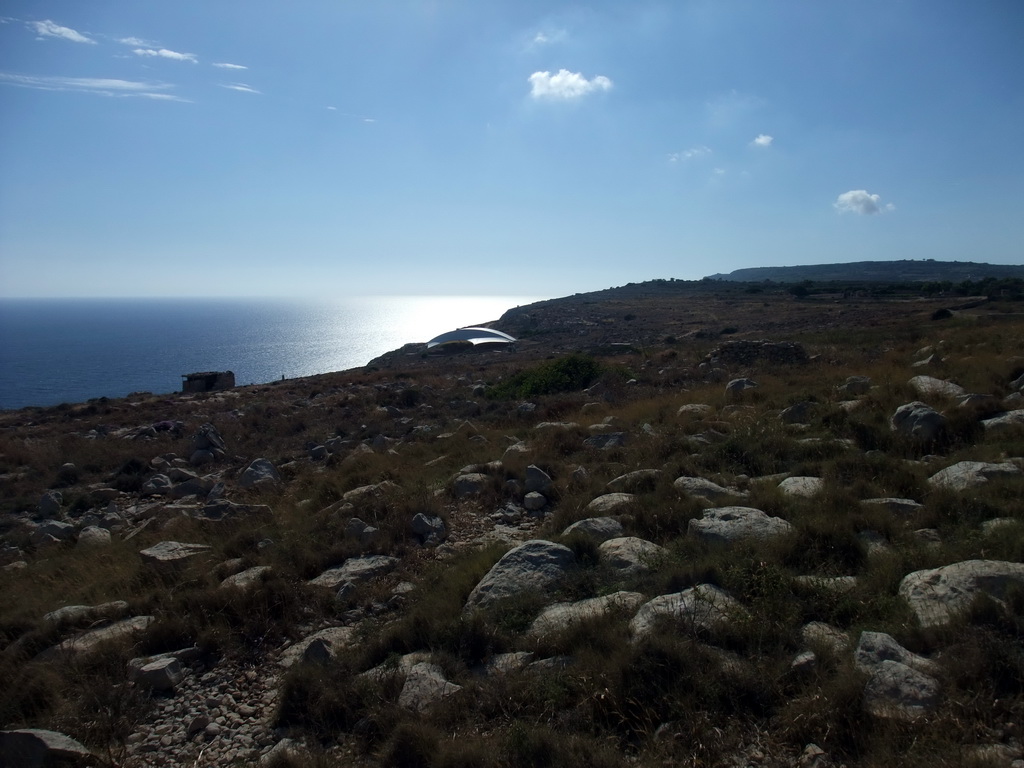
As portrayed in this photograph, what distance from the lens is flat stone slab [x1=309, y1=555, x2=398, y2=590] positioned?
5457mm

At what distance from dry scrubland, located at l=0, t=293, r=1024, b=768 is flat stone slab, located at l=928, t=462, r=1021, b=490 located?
0.23ft

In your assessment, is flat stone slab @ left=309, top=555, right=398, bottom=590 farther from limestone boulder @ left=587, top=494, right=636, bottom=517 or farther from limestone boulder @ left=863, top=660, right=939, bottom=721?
limestone boulder @ left=863, top=660, right=939, bottom=721

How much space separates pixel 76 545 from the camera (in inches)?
320

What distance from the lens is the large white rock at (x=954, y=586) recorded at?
344 centimetres

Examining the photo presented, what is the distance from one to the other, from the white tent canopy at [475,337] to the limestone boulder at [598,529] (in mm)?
45906

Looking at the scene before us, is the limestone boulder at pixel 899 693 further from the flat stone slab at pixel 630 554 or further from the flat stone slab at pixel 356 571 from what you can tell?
the flat stone slab at pixel 356 571

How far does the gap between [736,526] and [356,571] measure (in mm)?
3449

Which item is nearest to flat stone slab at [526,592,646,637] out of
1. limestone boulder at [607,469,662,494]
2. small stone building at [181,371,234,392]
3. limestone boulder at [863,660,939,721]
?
limestone boulder at [863,660,939,721]

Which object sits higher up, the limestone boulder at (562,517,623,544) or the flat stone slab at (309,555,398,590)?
the limestone boulder at (562,517,623,544)

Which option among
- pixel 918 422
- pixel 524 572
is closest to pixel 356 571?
pixel 524 572

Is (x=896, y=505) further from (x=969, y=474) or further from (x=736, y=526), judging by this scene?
(x=736, y=526)

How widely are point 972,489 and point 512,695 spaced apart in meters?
4.41

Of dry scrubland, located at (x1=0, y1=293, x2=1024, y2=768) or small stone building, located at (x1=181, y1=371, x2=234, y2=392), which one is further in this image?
small stone building, located at (x1=181, y1=371, x2=234, y2=392)

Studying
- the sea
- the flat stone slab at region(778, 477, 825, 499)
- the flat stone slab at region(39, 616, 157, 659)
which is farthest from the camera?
the sea
